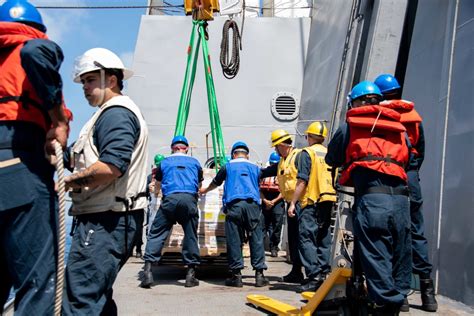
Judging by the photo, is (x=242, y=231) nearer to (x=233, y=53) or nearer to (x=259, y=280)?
(x=259, y=280)

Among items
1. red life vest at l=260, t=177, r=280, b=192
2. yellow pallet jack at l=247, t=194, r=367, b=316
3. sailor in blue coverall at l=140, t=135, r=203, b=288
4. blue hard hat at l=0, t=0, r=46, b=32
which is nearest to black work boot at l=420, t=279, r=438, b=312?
yellow pallet jack at l=247, t=194, r=367, b=316

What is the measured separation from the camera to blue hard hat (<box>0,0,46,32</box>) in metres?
2.36

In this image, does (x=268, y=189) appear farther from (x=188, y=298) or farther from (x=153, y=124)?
(x=188, y=298)

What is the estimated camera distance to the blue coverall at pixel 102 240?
2.55 metres

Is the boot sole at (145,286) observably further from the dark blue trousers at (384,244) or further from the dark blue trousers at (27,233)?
the dark blue trousers at (27,233)

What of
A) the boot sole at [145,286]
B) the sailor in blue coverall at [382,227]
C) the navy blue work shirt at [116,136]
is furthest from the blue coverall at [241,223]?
the navy blue work shirt at [116,136]

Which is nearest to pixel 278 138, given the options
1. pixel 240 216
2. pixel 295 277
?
pixel 240 216

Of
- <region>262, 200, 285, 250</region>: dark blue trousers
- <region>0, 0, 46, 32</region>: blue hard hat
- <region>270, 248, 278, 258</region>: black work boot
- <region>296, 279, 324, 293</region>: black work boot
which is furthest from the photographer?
<region>262, 200, 285, 250</region>: dark blue trousers

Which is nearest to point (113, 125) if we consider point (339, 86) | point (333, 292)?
point (333, 292)

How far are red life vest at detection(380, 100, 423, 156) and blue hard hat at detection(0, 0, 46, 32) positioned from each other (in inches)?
88.6

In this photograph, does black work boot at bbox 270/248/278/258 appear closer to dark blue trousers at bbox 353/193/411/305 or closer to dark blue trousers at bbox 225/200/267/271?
dark blue trousers at bbox 225/200/267/271

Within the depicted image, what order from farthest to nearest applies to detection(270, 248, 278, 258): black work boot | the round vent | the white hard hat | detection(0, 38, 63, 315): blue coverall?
1. the round vent
2. detection(270, 248, 278, 258): black work boot
3. the white hard hat
4. detection(0, 38, 63, 315): blue coverall

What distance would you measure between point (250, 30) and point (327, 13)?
7.13 ft

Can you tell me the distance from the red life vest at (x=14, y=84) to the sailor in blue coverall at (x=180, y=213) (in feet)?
11.2
